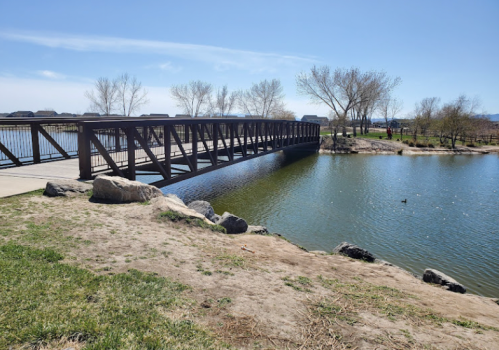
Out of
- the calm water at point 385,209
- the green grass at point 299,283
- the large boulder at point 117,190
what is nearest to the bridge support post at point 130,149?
the large boulder at point 117,190

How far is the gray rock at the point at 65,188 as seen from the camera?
34.7 ft

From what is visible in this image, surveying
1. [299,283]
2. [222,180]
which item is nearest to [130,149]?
[299,283]

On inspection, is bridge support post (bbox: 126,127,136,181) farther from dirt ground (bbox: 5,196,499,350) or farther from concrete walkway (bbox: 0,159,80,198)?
dirt ground (bbox: 5,196,499,350)

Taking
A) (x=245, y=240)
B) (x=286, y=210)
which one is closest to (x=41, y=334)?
(x=245, y=240)

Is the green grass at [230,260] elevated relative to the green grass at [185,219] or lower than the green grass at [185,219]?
lower

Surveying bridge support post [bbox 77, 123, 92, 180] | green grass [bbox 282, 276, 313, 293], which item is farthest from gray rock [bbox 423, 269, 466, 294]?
bridge support post [bbox 77, 123, 92, 180]

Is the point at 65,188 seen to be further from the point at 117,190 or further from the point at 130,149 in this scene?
the point at 130,149

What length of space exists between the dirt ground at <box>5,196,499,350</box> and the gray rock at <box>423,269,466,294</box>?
0.84 metres

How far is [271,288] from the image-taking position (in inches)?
254

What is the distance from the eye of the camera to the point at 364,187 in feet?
83.5

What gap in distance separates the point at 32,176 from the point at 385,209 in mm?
17228

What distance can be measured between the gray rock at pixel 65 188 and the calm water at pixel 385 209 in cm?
792

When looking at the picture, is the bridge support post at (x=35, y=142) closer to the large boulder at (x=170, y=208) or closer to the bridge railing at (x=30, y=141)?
the bridge railing at (x=30, y=141)

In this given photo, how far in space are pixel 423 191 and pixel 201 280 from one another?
2213 centimetres
